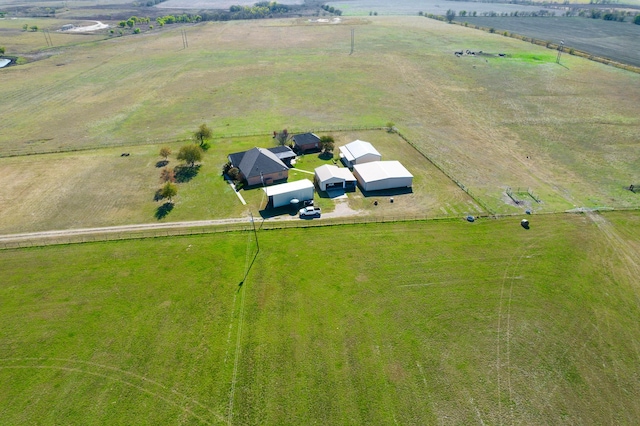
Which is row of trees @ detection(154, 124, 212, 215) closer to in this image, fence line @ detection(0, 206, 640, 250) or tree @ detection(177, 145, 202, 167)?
tree @ detection(177, 145, 202, 167)

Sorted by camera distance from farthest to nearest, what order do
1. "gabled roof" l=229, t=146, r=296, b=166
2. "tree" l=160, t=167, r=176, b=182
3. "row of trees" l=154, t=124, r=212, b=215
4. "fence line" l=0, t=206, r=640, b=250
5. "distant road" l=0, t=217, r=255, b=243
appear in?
"gabled roof" l=229, t=146, r=296, b=166 < "tree" l=160, t=167, r=176, b=182 < "row of trees" l=154, t=124, r=212, b=215 < "distant road" l=0, t=217, r=255, b=243 < "fence line" l=0, t=206, r=640, b=250

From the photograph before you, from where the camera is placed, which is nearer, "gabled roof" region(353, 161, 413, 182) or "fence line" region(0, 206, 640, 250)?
"fence line" region(0, 206, 640, 250)

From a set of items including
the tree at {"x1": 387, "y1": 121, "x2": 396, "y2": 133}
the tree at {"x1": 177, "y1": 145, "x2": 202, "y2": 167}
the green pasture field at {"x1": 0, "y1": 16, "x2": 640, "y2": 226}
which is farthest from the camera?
the tree at {"x1": 387, "y1": 121, "x2": 396, "y2": 133}

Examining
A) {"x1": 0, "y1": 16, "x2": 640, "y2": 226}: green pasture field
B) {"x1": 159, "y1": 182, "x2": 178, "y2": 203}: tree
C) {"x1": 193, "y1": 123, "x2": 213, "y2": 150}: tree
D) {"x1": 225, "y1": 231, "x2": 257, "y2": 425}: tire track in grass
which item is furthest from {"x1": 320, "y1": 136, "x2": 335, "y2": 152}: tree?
{"x1": 225, "y1": 231, "x2": 257, "y2": 425}: tire track in grass

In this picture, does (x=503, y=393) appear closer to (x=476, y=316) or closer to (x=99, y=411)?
(x=476, y=316)

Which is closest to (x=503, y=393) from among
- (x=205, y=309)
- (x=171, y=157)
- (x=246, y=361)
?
(x=246, y=361)

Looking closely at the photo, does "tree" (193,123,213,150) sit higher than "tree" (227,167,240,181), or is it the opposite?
"tree" (193,123,213,150)

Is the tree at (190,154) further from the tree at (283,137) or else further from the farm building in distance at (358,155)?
the farm building in distance at (358,155)
